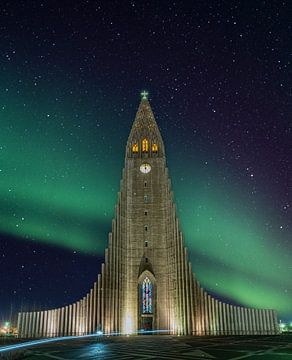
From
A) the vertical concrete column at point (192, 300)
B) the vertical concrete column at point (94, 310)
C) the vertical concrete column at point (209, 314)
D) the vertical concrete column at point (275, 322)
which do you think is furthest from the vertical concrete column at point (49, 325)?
the vertical concrete column at point (275, 322)

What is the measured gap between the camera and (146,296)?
5212cm

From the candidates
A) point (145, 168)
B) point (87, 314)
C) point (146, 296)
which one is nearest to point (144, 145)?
point (145, 168)

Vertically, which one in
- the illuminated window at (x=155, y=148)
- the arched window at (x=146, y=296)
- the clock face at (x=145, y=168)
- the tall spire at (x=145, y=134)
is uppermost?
the tall spire at (x=145, y=134)

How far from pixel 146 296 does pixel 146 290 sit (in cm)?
88

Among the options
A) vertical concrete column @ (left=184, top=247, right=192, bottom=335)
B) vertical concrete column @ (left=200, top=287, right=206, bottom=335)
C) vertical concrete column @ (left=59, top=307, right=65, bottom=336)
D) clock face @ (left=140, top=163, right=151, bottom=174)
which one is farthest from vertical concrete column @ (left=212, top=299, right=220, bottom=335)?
clock face @ (left=140, top=163, right=151, bottom=174)

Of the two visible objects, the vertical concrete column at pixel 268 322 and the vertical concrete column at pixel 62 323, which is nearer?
the vertical concrete column at pixel 62 323

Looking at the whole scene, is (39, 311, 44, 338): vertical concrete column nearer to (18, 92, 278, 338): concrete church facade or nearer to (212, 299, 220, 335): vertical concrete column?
(18, 92, 278, 338): concrete church facade

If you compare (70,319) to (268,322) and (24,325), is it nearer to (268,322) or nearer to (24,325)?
(24,325)

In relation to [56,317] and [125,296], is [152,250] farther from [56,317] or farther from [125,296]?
[56,317]

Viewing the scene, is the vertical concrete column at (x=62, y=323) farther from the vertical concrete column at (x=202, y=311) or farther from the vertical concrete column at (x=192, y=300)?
the vertical concrete column at (x=202, y=311)

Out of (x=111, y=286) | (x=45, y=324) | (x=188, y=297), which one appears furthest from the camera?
(x=111, y=286)

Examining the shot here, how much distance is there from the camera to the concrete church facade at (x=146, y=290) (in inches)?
1887

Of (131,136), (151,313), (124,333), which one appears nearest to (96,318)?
(124,333)

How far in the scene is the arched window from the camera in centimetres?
5153
